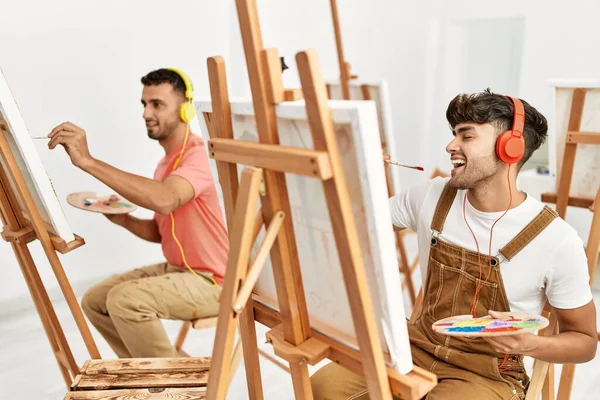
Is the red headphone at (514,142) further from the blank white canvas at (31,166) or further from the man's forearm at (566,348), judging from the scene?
the blank white canvas at (31,166)

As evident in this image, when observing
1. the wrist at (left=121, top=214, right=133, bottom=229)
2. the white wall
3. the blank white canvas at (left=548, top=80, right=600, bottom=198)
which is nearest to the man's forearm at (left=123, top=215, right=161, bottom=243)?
the wrist at (left=121, top=214, right=133, bottom=229)

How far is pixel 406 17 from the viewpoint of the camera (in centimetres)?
418

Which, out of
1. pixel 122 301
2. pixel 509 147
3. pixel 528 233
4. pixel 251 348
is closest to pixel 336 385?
pixel 251 348

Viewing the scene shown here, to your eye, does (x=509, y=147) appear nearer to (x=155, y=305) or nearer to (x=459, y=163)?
(x=459, y=163)

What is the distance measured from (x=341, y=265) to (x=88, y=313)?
55.6 inches

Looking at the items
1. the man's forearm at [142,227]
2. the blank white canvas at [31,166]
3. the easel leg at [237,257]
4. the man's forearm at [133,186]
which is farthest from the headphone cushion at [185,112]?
the easel leg at [237,257]

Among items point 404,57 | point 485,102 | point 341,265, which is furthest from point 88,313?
point 404,57

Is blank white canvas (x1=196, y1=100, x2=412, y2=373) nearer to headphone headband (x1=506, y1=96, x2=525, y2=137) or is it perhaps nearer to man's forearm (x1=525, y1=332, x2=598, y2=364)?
man's forearm (x1=525, y1=332, x2=598, y2=364)

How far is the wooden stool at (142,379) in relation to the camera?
1.45 metres

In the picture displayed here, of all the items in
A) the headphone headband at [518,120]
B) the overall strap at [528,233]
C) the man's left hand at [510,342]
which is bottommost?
the man's left hand at [510,342]

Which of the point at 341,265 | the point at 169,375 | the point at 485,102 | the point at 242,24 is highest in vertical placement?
the point at 242,24

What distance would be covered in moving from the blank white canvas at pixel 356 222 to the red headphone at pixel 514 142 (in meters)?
0.47

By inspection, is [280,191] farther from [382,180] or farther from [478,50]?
[478,50]

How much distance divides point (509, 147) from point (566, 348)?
1.50ft
